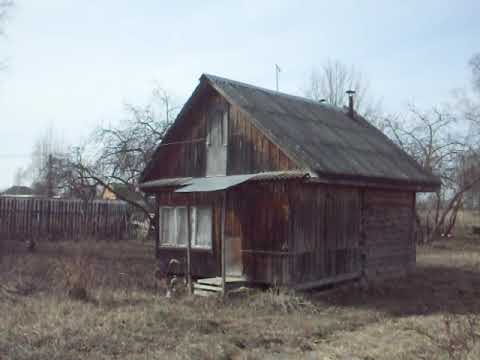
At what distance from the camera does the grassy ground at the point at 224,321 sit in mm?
8656

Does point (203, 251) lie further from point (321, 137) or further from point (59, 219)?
point (59, 219)

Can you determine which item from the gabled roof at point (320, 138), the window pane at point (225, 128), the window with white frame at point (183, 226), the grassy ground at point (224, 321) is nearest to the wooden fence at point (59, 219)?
the grassy ground at point (224, 321)

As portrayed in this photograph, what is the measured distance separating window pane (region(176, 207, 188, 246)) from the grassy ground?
1392mm

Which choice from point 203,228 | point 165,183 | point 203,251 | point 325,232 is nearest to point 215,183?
point 203,228

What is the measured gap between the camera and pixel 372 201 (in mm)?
16688

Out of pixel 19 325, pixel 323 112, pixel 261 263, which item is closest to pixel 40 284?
pixel 19 325

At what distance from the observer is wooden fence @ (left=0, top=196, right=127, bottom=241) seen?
87.6ft

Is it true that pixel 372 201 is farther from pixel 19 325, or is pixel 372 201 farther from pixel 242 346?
pixel 19 325

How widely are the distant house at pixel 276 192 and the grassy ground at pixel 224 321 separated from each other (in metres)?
1.10

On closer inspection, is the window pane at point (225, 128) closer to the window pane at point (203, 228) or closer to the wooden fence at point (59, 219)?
the window pane at point (203, 228)

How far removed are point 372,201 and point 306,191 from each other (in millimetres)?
3354

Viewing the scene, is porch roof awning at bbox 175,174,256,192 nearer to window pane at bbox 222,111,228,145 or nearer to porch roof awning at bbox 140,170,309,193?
porch roof awning at bbox 140,170,309,193

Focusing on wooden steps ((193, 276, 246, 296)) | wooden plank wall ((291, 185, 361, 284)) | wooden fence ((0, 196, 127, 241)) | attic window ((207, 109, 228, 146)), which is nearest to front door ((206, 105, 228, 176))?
attic window ((207, 109, 228, 146))

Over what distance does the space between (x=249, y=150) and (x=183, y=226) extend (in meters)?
3.23
